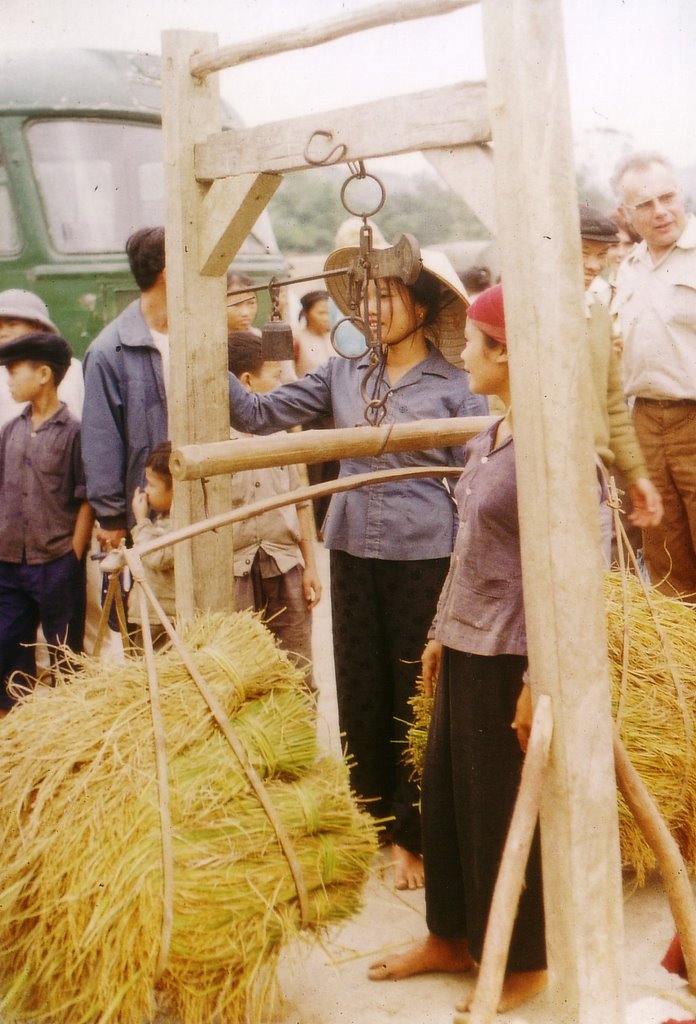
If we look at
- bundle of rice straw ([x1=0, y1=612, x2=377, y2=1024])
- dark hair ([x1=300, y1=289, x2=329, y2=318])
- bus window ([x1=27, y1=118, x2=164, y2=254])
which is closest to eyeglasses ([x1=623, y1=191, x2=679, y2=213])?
bundle of rice straw ([x1=0, y1=612, x2=377, y2=1024])

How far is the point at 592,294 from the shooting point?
4227 mm

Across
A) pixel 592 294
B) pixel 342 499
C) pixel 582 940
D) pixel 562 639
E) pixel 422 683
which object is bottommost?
pixel 582 940

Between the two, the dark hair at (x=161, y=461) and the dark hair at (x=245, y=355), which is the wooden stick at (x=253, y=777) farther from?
the dark hair at (x=245, y=355)

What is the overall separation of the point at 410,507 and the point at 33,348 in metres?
1.84

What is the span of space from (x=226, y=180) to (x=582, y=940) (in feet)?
6.96

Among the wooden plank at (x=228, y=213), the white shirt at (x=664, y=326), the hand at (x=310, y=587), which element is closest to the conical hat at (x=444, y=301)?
the wooden plank at (x=228, y=213)

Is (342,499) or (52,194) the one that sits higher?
(52,194)

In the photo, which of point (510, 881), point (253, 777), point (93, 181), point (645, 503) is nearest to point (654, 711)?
point (645, 503)

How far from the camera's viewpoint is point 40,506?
4.36 m

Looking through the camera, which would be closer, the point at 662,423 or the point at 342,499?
the point at 342,499

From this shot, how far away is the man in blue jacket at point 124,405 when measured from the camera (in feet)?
13.4

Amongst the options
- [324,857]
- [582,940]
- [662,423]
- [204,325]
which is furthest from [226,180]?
[662,423]

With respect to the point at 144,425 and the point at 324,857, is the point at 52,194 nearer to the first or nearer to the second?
the point at 144,425

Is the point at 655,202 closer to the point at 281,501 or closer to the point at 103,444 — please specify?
the point at 103,444
